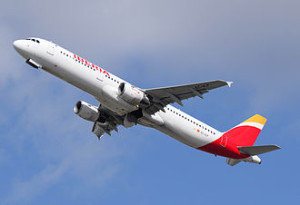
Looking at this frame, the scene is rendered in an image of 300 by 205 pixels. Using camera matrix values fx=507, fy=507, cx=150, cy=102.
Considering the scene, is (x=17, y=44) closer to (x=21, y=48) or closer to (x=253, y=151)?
(x=21, y=48)

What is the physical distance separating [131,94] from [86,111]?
7.47 meters

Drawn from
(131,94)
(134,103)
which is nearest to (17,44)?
(131,94)

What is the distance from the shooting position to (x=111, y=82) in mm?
40094

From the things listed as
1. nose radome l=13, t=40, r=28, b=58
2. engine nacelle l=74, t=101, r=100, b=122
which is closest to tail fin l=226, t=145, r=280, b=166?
engine nacelle l=74, t=101, r=100, b=122

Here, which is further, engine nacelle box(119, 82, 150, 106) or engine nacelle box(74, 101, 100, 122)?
engine nacelle box(74, 101, 100, 122)

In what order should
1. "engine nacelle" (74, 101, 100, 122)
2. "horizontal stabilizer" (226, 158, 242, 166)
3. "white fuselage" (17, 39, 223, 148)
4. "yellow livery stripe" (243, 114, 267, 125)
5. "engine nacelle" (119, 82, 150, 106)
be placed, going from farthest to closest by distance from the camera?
"yellow livery stripe" (243, 114, 267, 125)
"horizontal stabilizer" (226, 158, 242, 166)
"engine nacelle" (74, 101, 100, 122)
"engine nacelle" (119, 82, 150, 106)
"white fuselage" (17, 39, 223, 148)

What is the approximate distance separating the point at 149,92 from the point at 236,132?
37.6ft

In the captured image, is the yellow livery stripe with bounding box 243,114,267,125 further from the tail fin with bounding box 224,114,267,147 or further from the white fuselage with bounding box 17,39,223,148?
the white fuselage with bounding box 17,39,223,148

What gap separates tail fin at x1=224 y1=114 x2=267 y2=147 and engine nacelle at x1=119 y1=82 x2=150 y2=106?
10612 millimetres

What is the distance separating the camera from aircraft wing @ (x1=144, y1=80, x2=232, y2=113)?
1529 inches

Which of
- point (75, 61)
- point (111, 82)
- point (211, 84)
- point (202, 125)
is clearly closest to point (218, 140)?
point (202, 125)

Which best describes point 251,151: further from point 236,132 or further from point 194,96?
point 194,96

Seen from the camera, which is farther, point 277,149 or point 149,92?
point 277,149

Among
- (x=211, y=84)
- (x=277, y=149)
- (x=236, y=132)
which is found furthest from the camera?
(x=236, y=132)
